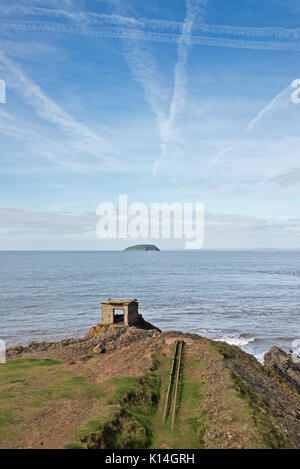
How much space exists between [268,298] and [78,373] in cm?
7296

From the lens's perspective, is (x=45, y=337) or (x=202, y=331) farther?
(x=202, y=331)

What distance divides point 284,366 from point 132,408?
73.0 feet

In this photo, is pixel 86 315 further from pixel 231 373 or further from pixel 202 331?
pixel 231 373

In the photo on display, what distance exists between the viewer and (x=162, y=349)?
2916 cm

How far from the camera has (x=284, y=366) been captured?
35.4 meters

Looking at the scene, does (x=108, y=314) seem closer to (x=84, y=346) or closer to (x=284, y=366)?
(x=84, y=346)

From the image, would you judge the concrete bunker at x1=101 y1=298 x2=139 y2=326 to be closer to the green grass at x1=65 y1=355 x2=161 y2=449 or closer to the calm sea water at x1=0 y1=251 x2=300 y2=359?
the green grass at x1=65 y1=355 x2=161 y2=449

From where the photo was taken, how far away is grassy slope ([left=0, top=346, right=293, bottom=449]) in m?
15.6

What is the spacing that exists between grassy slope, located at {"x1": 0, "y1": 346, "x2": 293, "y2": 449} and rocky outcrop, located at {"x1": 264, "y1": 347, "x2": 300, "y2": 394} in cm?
1081

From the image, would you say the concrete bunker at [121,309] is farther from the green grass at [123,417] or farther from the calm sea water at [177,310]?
the calm sea water at [177,310]

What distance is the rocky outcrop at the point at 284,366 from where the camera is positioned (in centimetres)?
3203

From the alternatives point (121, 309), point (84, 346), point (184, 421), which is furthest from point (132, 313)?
point (184, 421)

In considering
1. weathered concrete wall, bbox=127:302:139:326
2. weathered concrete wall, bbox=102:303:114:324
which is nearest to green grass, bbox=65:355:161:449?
weathered concrete wall, bbox=127:302:139:326

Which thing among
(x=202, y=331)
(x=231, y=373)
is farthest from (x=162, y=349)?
(x=202, y=331)
